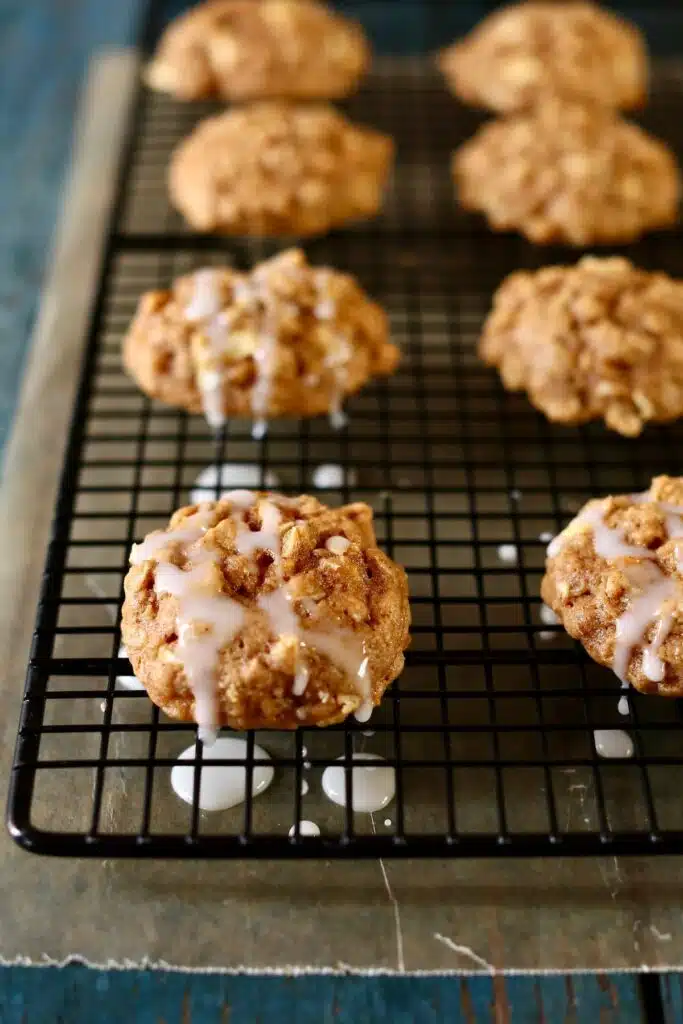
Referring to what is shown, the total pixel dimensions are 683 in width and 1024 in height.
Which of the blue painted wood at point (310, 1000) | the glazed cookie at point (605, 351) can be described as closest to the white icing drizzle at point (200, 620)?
the blue painted wood at point (310, 1000)

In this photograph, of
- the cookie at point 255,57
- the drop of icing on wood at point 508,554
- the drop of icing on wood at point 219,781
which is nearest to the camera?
the drop of icing on wood at point 219,781

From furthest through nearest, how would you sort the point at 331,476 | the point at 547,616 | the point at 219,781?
1. the point at 331,476
2. the point at 547,616
3. the point at 219,781

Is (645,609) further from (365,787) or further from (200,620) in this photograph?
(200,620)

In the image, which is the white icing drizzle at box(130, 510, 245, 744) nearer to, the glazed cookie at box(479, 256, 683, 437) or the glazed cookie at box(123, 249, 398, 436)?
the glazed cookie at box(123, 249, 398, 436)

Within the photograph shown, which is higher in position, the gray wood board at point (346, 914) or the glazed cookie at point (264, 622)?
the glazed cookie at point (264, 622)

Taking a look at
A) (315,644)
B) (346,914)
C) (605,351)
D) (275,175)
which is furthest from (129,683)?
(275,175)

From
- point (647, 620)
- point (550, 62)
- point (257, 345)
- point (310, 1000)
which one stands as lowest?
point (310, 1000)

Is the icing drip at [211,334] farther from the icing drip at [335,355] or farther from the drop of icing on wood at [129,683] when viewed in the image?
the drop of icing on wood at [129,683]
